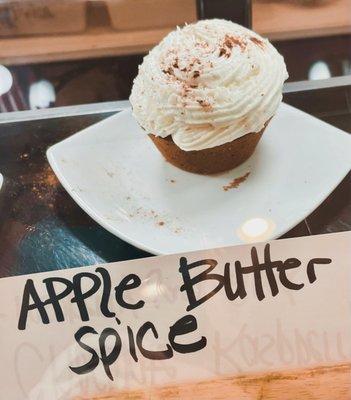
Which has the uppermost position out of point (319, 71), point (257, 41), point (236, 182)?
point (257, 41)

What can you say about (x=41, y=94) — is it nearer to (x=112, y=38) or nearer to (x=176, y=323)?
(x=112, y=38)

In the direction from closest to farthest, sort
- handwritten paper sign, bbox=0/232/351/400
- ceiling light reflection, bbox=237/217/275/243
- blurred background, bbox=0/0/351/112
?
handwritten paper sign, bbox=0/232/351/400 < ceiling light reflection, bbox=237/217/275/243 < blurred background, bbox=0/0/351/112

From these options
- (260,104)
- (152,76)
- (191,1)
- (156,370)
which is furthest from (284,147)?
(156,370)

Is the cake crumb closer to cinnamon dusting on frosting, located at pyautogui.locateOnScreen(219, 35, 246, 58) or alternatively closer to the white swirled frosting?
the white swirled frosting

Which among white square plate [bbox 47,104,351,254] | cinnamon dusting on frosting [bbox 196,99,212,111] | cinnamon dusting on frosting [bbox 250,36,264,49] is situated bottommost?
white square plate [bbox 47,104,351,254]

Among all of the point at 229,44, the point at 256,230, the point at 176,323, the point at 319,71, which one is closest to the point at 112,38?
the point at 229,44

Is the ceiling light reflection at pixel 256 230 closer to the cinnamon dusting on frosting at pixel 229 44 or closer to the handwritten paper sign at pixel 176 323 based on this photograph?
the handwritten paper sign at pixel 176 323

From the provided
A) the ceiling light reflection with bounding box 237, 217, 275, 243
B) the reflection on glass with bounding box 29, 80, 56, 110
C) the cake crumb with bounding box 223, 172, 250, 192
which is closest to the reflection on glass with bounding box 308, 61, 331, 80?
Answer: the cake crumb with bounding box 223, 172, 250, 192

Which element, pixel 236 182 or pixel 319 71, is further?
pixel 319 71
